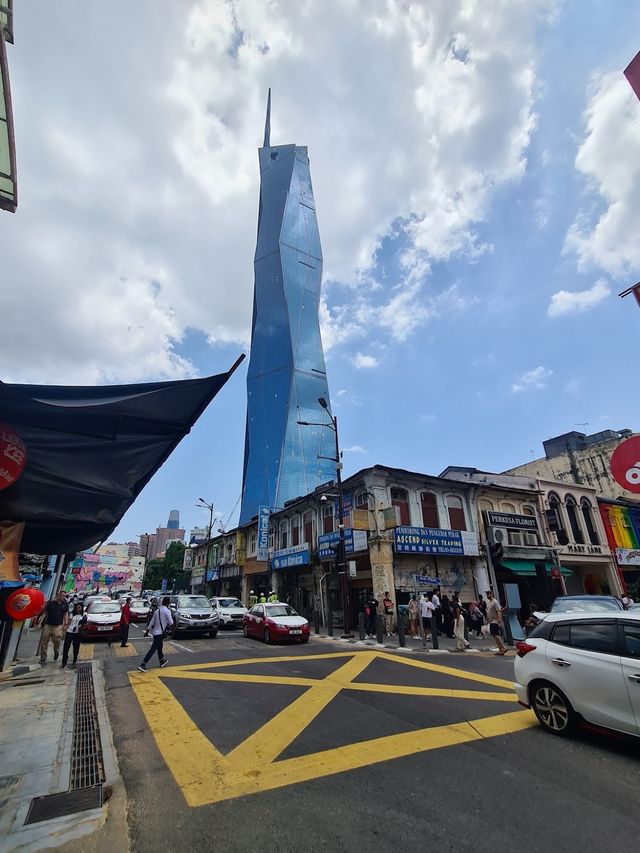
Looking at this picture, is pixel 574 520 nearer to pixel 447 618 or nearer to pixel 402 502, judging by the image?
pixel 402 502

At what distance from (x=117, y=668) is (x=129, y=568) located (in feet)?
281

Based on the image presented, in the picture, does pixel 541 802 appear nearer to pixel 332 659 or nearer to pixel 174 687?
pixel 174 687

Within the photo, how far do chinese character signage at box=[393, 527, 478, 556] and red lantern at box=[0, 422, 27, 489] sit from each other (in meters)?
18.9

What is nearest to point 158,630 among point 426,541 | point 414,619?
point 414,619

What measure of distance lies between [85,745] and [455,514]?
21097mm

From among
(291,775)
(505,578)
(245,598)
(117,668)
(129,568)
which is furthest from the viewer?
(129,568)

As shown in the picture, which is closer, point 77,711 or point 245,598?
point 77,711

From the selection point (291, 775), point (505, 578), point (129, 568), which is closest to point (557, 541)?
point (505, 578)

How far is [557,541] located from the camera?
25656mm

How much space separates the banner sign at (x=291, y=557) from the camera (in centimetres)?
2567

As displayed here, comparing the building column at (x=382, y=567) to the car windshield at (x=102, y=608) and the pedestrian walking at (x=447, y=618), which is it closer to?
the pedestrian walking at (x=447, y=618)

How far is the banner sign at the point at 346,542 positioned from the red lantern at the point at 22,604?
58.0 feet

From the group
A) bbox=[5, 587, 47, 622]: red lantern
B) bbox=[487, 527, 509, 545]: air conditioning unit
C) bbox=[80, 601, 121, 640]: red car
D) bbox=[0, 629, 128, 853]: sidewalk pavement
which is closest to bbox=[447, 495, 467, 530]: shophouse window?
bbox=[487, 527, 509, 545]: air conditioning unit

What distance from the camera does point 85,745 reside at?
18.0 feet
